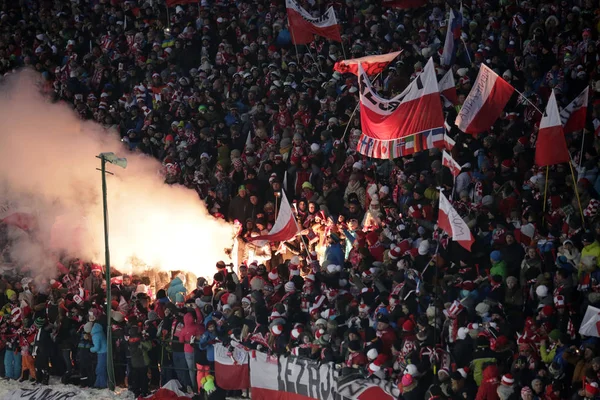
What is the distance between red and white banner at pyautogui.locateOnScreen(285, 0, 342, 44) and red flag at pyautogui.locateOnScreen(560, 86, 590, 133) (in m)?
5.99

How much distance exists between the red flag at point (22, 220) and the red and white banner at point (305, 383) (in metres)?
6.93

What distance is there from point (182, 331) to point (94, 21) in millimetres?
11694

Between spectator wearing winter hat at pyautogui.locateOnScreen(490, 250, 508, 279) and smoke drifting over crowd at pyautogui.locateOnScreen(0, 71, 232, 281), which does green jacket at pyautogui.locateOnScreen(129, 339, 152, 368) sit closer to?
smoke drifting over crowd at pyautogui.locateOnScreen(0, 71, 232, 281)

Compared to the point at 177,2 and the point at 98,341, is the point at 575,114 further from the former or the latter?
the point at 177,2

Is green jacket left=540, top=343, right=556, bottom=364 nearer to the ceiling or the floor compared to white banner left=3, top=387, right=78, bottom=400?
nearer to the ceiling

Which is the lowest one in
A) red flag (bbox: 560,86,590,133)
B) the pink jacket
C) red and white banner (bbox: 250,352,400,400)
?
red and white banner (bbox: 250,352,400,400)

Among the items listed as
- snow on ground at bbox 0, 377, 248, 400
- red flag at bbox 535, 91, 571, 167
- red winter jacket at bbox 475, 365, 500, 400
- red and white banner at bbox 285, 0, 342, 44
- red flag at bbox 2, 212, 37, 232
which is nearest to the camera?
red winter jacket at bbox 475, 365, 500, 400

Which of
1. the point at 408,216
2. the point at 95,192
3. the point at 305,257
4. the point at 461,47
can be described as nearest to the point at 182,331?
the point at 305,257

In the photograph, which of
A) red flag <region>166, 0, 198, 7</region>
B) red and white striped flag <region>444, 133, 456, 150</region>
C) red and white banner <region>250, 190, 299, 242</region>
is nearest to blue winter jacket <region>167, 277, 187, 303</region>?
red and white banner <region>250, 190, 299, 242</region>

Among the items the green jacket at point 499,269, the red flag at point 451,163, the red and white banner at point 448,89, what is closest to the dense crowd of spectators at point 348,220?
the green jacket at point 499,269

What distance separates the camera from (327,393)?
1438 centimetres

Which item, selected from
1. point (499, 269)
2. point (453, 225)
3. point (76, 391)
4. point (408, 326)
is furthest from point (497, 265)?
point (76, 391)

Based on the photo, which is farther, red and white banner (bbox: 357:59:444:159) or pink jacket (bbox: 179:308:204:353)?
pink jacket (bbox: 179:308:204:353)

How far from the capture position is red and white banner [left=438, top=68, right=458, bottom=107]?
54.1ft
